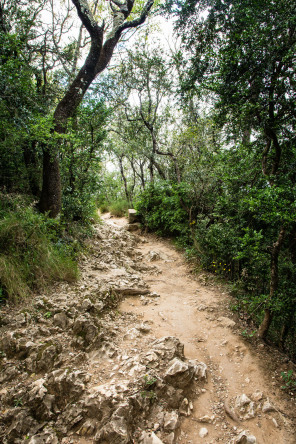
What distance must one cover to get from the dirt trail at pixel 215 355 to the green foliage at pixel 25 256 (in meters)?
1.56

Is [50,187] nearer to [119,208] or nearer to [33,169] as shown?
[33,169]

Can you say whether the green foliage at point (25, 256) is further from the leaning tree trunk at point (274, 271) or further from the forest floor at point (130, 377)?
the leaning tree trunk at point (274, 271)

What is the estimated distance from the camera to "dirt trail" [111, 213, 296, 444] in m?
2.26

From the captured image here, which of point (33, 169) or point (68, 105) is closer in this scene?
point (68, 105)

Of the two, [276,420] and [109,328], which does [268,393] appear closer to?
[276,420]

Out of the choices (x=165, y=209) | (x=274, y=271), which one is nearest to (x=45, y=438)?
(x=274, y=271)

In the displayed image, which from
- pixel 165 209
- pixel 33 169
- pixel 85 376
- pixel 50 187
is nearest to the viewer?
pixel 85 376

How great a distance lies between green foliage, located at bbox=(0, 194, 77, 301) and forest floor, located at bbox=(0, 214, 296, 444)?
0.87 feet

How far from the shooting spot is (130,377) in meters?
2.48

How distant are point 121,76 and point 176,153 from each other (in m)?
4.74

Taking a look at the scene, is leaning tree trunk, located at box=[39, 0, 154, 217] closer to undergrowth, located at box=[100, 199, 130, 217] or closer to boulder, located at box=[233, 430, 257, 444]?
boulder, located at box=[233, 430, 257, 444]

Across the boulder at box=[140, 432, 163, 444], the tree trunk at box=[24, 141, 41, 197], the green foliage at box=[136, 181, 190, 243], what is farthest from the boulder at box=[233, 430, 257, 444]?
the green foliage at box=[136, 181, 190, 243]

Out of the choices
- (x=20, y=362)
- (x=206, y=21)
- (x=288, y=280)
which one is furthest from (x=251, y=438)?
(x=206, y=21)

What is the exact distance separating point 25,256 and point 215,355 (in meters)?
3.40
